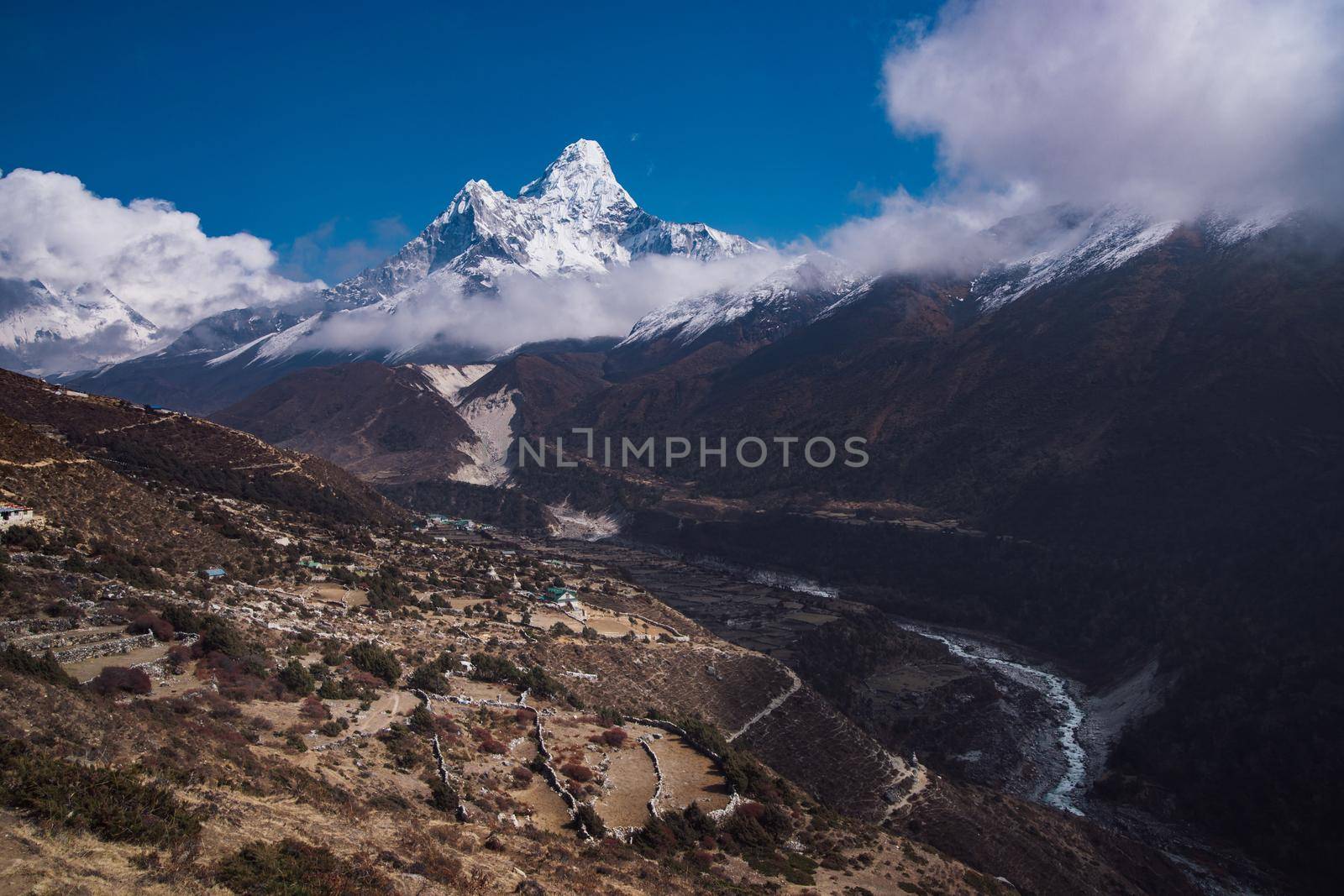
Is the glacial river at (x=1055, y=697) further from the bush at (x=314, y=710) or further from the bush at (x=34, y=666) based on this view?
the bush at (x=34, y=666)

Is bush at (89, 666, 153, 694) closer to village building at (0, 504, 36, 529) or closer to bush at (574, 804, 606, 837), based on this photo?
bush at (574, 804, 606, 837)

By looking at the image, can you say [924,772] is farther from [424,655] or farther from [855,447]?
[855,447]

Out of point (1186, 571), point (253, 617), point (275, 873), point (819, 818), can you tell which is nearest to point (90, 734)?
point (275, 873)

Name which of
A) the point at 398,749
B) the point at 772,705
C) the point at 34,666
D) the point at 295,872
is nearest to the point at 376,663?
the point at 398,749

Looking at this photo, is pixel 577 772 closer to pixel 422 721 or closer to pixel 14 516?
pixel 422 721

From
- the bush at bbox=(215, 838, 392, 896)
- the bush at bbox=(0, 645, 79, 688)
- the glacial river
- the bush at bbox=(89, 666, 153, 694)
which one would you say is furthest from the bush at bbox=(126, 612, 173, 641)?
the glacial river

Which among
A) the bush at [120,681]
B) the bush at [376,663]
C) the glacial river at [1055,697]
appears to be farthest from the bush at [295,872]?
the glacial river at [1055,697]
